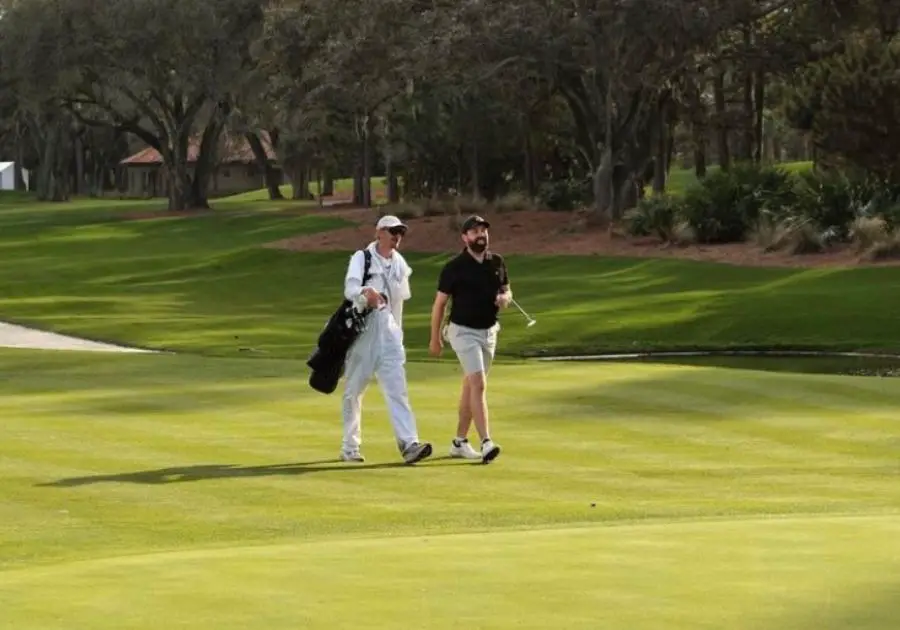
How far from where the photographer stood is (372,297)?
46.8 feet

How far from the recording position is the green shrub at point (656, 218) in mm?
46469

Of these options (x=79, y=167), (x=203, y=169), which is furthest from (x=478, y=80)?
(x=79, y=167)

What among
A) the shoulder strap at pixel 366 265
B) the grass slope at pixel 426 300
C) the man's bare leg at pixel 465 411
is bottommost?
the grass slope at pixel 426 300

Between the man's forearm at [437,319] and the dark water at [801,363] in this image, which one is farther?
the dark water at [801,363]

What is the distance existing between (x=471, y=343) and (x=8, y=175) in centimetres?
15746

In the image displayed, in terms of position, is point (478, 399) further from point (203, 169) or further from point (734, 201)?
point (203, 169)

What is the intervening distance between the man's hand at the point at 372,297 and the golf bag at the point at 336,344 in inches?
9.1

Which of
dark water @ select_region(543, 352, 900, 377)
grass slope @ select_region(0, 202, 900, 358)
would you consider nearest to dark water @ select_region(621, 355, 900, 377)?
dark water @ select_region(543, 352, 900, 377)

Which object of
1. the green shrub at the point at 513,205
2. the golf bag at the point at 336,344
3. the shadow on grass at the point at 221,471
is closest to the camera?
the shadow on grass at the point at 221,471

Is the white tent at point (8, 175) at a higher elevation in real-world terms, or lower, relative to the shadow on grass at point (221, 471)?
lower

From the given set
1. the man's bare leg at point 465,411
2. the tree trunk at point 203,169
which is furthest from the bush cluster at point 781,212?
the tree trunk at point 203,169

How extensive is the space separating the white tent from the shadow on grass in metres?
146

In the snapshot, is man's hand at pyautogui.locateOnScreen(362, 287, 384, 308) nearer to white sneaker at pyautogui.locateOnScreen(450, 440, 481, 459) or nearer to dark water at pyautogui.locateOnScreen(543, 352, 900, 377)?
white sneaker at pyautogui.locateOnScreen(450, 440, 481, 459)

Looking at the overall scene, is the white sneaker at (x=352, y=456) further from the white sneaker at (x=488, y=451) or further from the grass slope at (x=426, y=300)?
the grass slope at (x=426, y=300)
